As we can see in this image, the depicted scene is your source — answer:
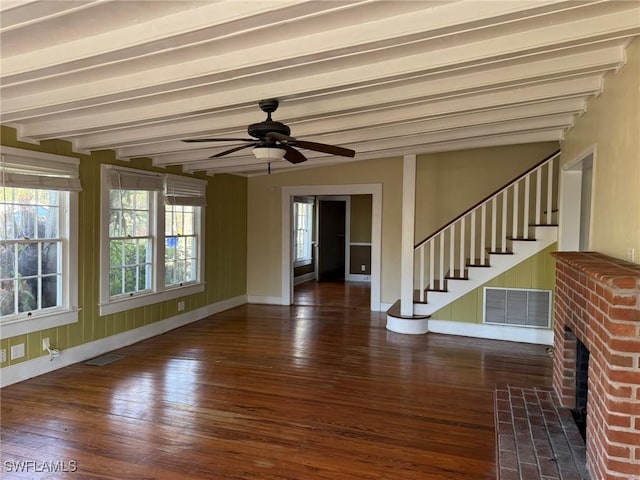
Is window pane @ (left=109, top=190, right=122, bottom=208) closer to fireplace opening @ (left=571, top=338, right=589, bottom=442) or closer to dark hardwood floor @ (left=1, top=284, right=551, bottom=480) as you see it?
dark hardwood floor @ (left=1, top=284, right=551, bottom=480)

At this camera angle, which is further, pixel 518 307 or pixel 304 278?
pixel 304 278

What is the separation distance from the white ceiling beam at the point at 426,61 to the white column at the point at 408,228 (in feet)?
10.1

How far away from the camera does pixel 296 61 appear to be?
255cm

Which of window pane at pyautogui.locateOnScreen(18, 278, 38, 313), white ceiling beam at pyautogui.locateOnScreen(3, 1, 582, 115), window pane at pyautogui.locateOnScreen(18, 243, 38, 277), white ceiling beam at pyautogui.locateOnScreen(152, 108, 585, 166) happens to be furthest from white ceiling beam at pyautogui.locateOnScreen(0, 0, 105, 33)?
window pane at pyautogui.locateOnScreen(18, 278, 38, 313)

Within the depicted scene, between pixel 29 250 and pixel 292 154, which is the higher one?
pixel 292 154

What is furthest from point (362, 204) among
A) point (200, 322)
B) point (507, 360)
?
point (507, 360)

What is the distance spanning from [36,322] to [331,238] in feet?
25.4

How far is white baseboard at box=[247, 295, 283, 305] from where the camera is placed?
774cm

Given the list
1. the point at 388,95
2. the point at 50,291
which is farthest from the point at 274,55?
the point at 50,291

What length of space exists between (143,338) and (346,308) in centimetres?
335

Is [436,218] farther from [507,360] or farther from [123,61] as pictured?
[123,61]

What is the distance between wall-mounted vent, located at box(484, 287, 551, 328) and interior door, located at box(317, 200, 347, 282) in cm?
543

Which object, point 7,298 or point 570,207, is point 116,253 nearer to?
point 7,298

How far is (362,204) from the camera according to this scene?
34.4 feet
